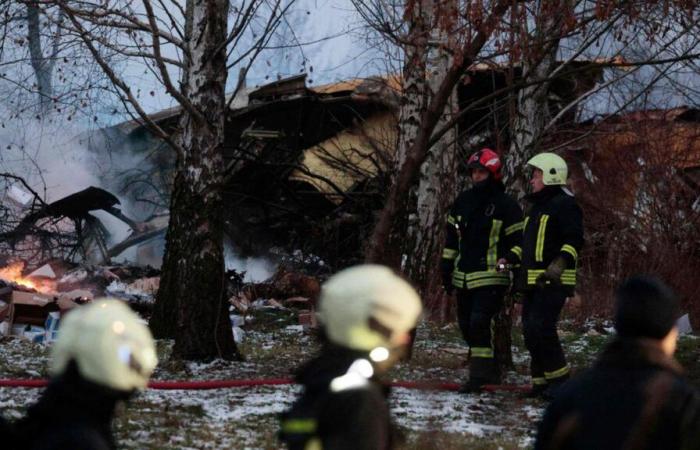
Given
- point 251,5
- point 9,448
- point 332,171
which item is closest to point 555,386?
point 251,5

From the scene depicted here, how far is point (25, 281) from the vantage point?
15477mm

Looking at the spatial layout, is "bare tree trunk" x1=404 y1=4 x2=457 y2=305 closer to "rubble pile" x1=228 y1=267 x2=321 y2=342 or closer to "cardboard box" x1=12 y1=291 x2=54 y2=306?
"rubble pile" x1=228 y1=267 x2=321 y2=342

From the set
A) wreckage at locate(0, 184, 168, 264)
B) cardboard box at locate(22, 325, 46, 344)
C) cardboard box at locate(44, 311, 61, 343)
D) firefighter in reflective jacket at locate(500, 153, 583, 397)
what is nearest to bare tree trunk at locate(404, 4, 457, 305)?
cardboard box at locate(44, 311, 61, 343)

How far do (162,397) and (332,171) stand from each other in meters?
13.5

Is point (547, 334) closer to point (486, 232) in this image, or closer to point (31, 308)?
point (486, 232)

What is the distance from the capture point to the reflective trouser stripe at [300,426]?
312 centimetres

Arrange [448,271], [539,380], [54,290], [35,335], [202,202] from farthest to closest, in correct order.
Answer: [54,290]
[35,335]
[202,202]
[448,271]
[539,380]

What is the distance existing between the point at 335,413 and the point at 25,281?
13.3 meters

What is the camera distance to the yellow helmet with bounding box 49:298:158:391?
2.96 m

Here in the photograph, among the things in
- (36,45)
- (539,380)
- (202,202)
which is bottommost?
(539,380)

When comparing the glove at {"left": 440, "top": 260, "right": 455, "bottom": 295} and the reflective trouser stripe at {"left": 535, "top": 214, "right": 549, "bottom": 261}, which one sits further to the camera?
the glove at {"left": 440, "top": 260, "right": 455, "bottom": 295}

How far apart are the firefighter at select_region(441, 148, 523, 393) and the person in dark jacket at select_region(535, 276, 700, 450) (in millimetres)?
4916

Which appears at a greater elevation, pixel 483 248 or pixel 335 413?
pixel 483 248

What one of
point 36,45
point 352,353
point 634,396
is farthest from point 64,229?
point 634,396
